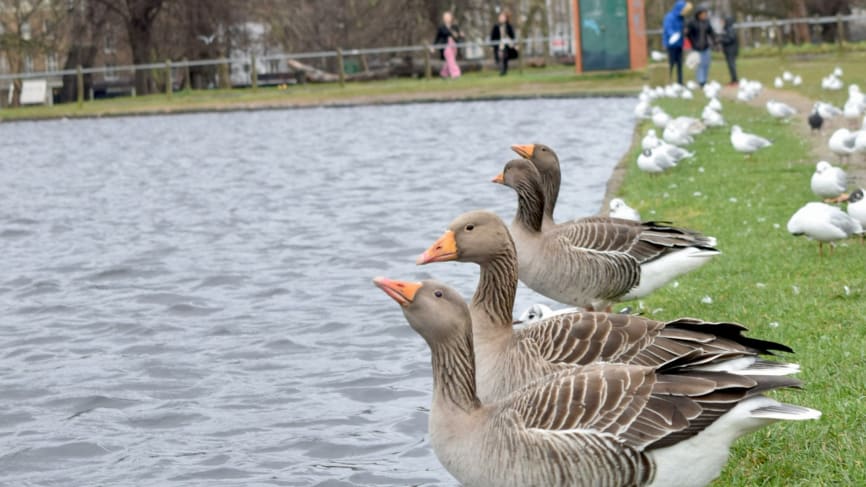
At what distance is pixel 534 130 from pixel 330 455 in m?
20.0

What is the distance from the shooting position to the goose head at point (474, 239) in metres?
6.49

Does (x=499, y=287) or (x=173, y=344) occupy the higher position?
(x=499, y=287)

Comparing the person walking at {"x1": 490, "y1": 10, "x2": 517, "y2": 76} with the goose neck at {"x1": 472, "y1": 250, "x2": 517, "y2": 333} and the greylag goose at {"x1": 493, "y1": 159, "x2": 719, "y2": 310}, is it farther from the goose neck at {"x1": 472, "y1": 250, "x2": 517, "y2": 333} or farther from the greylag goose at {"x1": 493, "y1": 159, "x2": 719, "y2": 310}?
the goose neck at {"x1": 472, "y1": 250, "x2": 517, "y2": 333}

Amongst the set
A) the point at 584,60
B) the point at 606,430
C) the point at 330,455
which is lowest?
the point at 330,455

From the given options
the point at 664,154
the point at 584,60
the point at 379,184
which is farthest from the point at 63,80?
the point at 664,154

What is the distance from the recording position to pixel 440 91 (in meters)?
41.8

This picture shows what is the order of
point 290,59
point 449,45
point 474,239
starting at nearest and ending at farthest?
point 474,239
point 449,45
point 290,59

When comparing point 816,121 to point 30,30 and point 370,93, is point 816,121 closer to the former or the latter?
point 370,93

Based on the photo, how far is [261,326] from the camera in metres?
10.9

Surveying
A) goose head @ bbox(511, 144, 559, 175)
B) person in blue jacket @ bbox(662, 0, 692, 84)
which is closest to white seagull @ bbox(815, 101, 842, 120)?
goose head @ bbox(511, 144, 559, 175)

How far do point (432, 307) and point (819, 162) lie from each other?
347 inches

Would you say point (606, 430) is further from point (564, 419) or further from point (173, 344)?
point (173, 344)

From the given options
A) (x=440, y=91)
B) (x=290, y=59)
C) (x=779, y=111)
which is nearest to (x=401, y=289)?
(x=779, y=111)

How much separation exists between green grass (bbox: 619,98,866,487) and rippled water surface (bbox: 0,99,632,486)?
5.41ft
